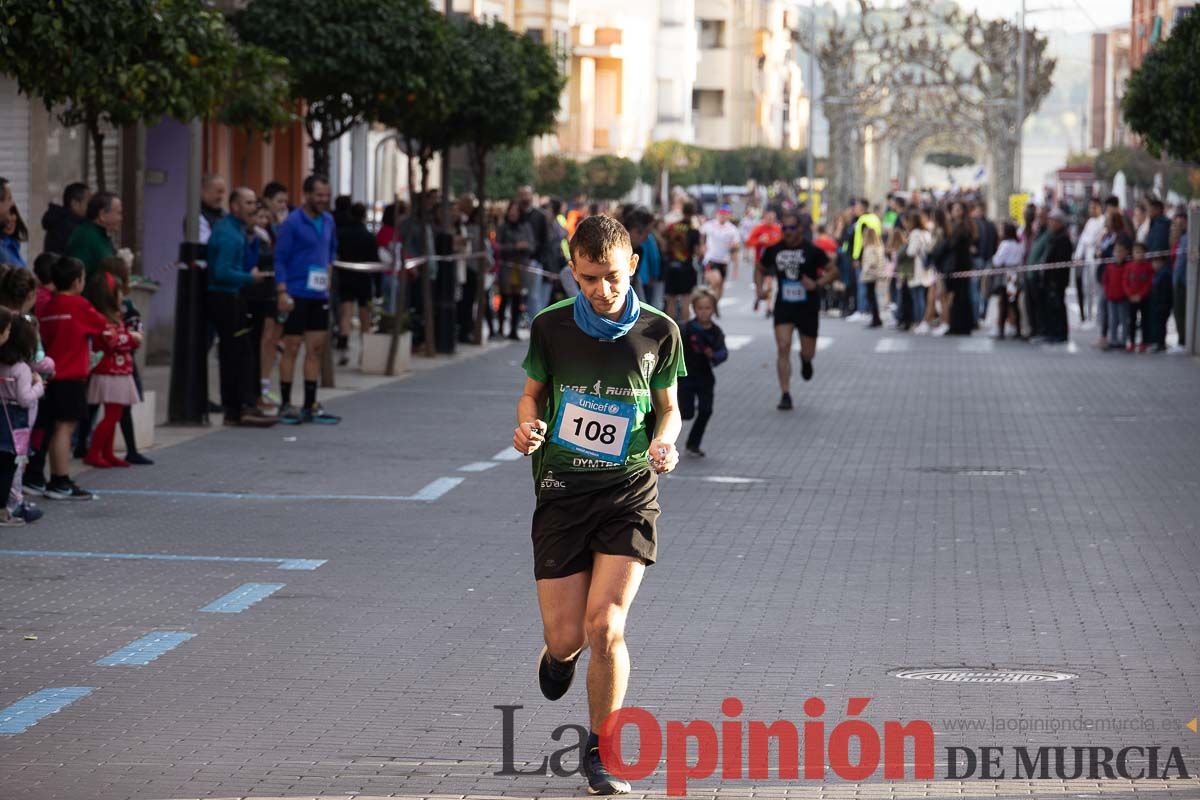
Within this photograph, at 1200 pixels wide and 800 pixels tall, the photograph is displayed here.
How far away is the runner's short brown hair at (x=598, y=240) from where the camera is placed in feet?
21.8

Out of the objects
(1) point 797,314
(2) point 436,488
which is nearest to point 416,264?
(1) point 797,314

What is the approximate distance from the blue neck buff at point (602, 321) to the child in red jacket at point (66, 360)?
23.0ft

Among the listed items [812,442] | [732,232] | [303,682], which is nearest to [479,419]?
[812,442]

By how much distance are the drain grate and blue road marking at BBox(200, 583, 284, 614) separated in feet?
20.5

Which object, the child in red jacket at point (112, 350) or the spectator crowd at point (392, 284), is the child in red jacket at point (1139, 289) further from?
the child in red jacket at point (112, 350)

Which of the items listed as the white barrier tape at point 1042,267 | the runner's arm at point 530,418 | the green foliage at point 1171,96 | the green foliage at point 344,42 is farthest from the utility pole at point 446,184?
the runner's arm at point 530,418

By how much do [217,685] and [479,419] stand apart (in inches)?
425

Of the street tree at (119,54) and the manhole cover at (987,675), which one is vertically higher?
the street tree at (119,54)

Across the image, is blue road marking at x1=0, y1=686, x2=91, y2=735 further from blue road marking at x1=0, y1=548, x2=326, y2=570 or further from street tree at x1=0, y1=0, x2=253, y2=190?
street tree at x1=0, y1=0, x2=253, y2=190

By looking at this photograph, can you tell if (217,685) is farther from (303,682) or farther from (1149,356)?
(1149,356)

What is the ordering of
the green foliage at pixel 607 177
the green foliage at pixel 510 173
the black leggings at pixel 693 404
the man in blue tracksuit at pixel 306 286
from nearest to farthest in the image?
the black leggings at pixel 693 404
the man in blue tracksuit at pixel 306 286
the green foliage at pixel 510 173
the green foliage at pixel 607 177

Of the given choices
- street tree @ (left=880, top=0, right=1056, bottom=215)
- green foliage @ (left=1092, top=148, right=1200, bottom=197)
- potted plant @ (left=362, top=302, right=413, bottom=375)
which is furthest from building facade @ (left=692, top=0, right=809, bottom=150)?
potted plant @ (left=362, top=302, right=413, bottom=375)

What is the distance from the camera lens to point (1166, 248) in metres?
28.3

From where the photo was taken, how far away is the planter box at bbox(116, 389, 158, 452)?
15984 mm
